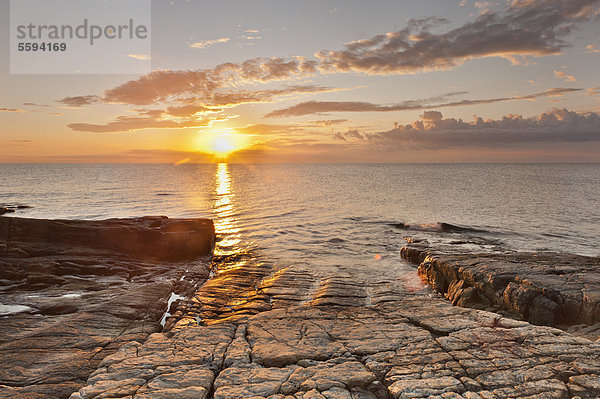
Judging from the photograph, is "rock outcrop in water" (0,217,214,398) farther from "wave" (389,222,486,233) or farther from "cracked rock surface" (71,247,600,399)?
"wave" (389,222,486,233)

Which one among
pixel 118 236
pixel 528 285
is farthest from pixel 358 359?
pixel 118 236

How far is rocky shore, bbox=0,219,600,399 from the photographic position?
5699 millimetres

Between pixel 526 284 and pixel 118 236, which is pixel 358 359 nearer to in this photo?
pixel 526 284

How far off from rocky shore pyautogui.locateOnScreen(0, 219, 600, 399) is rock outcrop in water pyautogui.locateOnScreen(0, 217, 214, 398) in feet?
0.23

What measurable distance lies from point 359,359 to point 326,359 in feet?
2.08

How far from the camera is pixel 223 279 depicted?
15.3 metres

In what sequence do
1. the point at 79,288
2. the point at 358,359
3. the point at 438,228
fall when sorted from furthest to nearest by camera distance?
the point at 438,228
the point at 79,288
the point at 358,359

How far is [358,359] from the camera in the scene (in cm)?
669

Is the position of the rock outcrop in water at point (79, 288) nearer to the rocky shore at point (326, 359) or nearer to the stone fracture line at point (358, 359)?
the rocky shore at point (326, 359)

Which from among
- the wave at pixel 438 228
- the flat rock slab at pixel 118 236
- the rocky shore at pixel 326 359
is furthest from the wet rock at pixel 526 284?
A: the wave at pixel 438 228

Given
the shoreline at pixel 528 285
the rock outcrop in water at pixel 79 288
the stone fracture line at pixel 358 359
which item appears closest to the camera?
the stone fracture line at pixel 358 359

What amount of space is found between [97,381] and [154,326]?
388cm

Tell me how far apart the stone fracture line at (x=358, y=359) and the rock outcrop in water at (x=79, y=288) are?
1.67m

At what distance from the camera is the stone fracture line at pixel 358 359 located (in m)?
5.67
